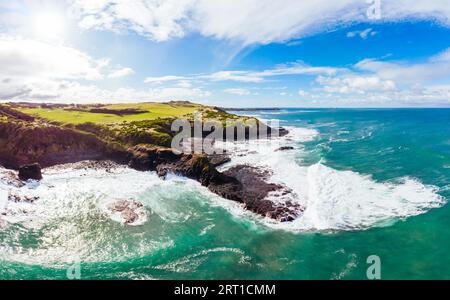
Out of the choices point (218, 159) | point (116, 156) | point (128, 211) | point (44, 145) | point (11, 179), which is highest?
point (44, 145)

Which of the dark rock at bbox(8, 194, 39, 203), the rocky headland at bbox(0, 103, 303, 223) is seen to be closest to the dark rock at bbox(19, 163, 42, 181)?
the rocky headland at bbox(0, 103, 303, 223)

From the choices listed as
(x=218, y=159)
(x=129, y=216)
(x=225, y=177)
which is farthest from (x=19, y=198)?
(x=218, y=159)

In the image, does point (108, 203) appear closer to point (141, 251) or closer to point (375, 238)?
point (141, 251)

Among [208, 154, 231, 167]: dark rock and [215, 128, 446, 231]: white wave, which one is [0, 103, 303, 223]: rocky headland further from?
[215, 128, 446, 231]: white wave

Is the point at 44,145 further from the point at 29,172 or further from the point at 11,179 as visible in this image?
the point at 11,179

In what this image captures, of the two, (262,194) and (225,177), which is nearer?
(262,194)
